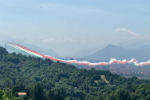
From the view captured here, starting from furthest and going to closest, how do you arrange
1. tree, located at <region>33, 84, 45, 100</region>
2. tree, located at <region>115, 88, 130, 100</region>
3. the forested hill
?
the forested hill
tree, located at <region>115, 88, 130, 100</region>
tree, located at <region>33, 84, 45, 100</region>

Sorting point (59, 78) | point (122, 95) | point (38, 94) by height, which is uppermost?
point (59, 78)

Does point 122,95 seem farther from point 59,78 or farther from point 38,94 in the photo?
point 59,78

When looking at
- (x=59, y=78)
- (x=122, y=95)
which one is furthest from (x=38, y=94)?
(x=59, y=78)

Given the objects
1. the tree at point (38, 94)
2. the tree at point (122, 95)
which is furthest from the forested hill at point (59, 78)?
the tree at point (38, 94)

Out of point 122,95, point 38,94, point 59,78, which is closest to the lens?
point 38,94

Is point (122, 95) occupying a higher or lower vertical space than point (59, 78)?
lower

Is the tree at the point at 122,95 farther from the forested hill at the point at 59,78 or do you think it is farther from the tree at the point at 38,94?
the tree at the point at 38,94

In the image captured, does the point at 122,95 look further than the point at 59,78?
No

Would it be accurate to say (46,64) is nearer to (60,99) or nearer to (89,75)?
(89,75)

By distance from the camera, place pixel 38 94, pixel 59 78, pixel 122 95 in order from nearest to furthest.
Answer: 1. pixel 38 94
2. pixel 122 95
3. pixel 59 78

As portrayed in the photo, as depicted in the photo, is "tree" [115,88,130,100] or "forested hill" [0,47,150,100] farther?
"forested hill" [0,47,150,100]

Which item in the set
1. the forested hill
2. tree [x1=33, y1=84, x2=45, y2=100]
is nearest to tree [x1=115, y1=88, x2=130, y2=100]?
the forested hill

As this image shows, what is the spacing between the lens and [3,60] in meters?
157

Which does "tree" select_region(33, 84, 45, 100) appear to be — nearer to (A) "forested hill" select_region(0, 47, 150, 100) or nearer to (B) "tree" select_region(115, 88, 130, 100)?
(B) "tree" select_region(115, 88, 130, 100)
